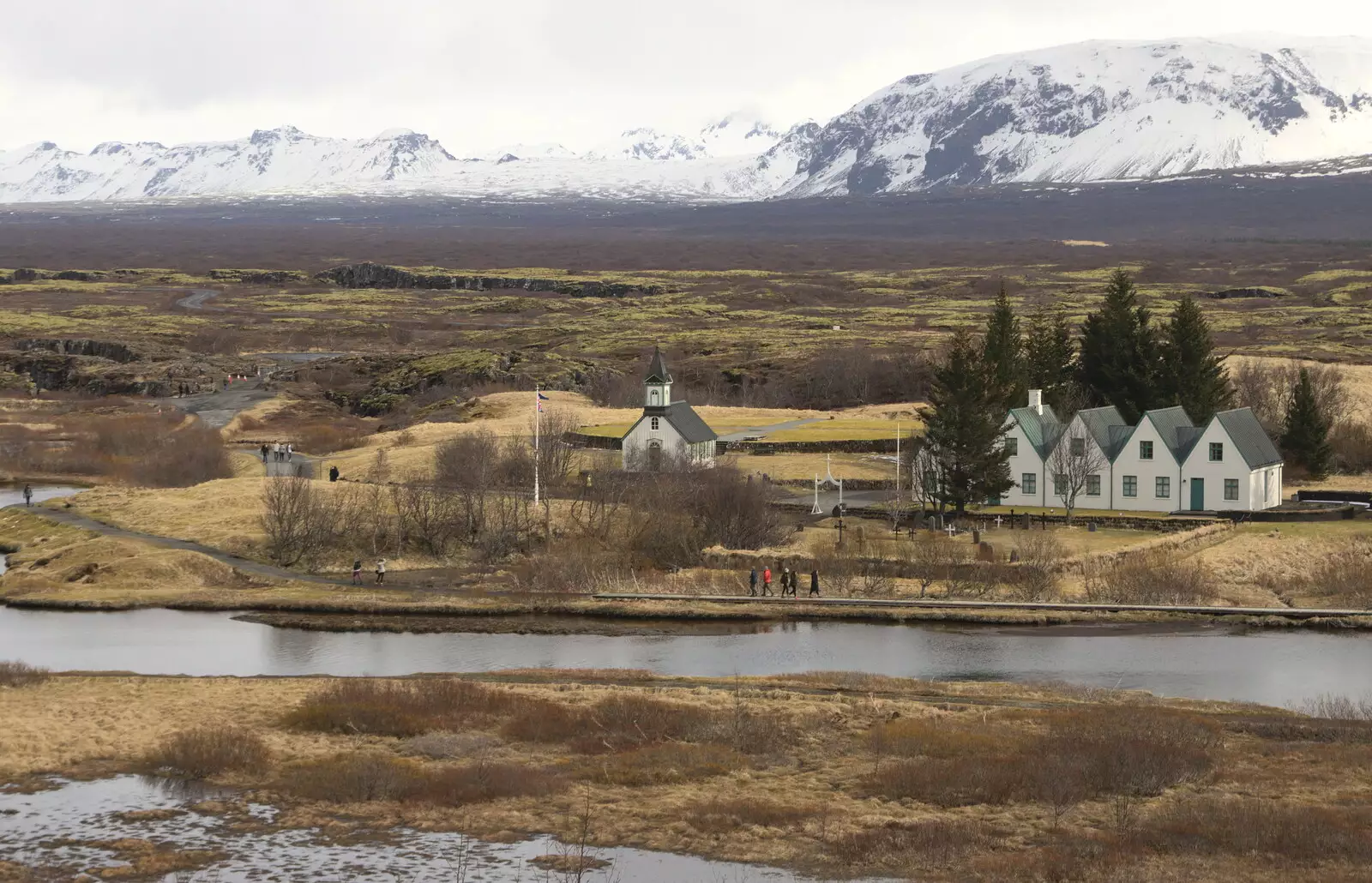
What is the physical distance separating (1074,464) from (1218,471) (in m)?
5.99

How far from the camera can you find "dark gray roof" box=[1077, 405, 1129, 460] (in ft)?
240

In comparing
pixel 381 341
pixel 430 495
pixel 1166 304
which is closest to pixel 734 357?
pixel 381 341

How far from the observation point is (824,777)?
35.6 metres

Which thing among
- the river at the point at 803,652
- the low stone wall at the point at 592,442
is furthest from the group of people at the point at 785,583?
the low stone wall at the point at 592,442

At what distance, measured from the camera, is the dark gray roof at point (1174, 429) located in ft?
237

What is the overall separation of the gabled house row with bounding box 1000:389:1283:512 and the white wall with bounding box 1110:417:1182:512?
4cm

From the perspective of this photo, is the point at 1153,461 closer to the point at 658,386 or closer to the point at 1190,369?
the point at 1190,369

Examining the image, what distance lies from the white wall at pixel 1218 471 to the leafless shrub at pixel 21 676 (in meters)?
46.9

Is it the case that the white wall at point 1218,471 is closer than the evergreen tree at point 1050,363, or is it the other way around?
the white wall at point 1218,471

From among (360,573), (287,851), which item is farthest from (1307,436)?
(287,851)

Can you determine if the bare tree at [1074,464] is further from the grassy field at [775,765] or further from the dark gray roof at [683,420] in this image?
the grassy field at [775,765]

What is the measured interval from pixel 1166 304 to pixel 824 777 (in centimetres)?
16695

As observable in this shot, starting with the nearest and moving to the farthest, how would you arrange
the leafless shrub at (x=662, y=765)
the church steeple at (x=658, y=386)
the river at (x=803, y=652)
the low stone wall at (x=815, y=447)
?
the leafless shrub at (x=662, y=765) < the river at (x=803, y=652) < the church steeple at (x=658, y=386) < the low stone wall at (x=815, y=447)

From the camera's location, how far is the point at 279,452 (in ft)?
293
